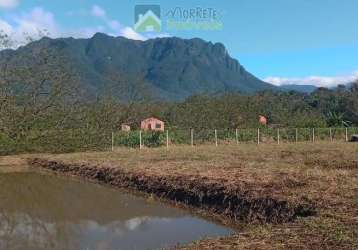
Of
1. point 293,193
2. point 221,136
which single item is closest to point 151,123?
point 221,136

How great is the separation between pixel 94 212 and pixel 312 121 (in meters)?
44.6

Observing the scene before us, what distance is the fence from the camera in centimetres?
3488

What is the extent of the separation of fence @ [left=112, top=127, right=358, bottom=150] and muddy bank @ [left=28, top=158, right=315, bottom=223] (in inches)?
663

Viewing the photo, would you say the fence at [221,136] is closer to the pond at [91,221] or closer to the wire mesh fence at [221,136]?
the wire mesh fence at [221,136]

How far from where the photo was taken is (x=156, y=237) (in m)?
8.80

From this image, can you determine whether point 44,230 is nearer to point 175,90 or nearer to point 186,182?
point 186,182

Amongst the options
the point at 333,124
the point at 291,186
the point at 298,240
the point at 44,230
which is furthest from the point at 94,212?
the point at 333,124

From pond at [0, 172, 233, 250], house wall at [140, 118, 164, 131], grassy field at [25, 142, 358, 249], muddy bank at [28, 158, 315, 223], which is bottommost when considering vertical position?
pond at [0, 172, 233, 250]

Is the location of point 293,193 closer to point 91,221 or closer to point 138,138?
point 91,221

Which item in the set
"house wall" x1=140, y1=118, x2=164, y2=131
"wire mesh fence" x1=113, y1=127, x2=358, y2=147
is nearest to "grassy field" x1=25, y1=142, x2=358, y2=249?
"wire mesh fence" x1=113, y1=127, x2=358, y2=147

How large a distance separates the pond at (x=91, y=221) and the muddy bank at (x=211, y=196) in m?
0.59

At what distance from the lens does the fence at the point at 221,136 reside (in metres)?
34.9

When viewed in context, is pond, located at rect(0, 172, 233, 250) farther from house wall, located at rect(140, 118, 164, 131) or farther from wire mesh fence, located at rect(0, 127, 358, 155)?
house wall, located at rect(140, 118, 164, 131)

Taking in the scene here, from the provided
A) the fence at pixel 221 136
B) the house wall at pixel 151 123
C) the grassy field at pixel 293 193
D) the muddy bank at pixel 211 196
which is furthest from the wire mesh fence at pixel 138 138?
the muddy bank at pixel 211 196
